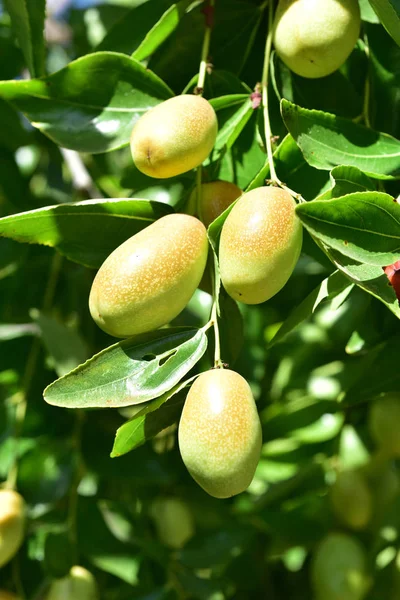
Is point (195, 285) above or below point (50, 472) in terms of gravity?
above

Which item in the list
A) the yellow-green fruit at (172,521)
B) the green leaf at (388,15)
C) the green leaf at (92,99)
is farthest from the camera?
the yellow-green fruit at (172,521)

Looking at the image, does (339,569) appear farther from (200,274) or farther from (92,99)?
(92,99)

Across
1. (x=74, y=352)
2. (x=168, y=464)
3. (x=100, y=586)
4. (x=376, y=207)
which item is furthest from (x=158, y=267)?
(x=100, y=586)

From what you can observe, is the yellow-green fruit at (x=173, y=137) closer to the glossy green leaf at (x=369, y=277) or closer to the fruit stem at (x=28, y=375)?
the glossy green leaf at (x=369, y=277)

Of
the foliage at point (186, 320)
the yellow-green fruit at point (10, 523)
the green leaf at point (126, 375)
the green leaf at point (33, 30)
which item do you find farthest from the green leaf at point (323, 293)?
the yellow-green fruit at point (10, 523)

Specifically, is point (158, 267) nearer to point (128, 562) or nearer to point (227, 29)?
point (227, 29)

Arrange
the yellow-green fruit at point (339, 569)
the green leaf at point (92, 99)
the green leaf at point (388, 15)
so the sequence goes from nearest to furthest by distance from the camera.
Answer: the green leaf at point (388, 15)
the green leaf at point (92, 99)
the yellow-green fruit at point (339, 569)
